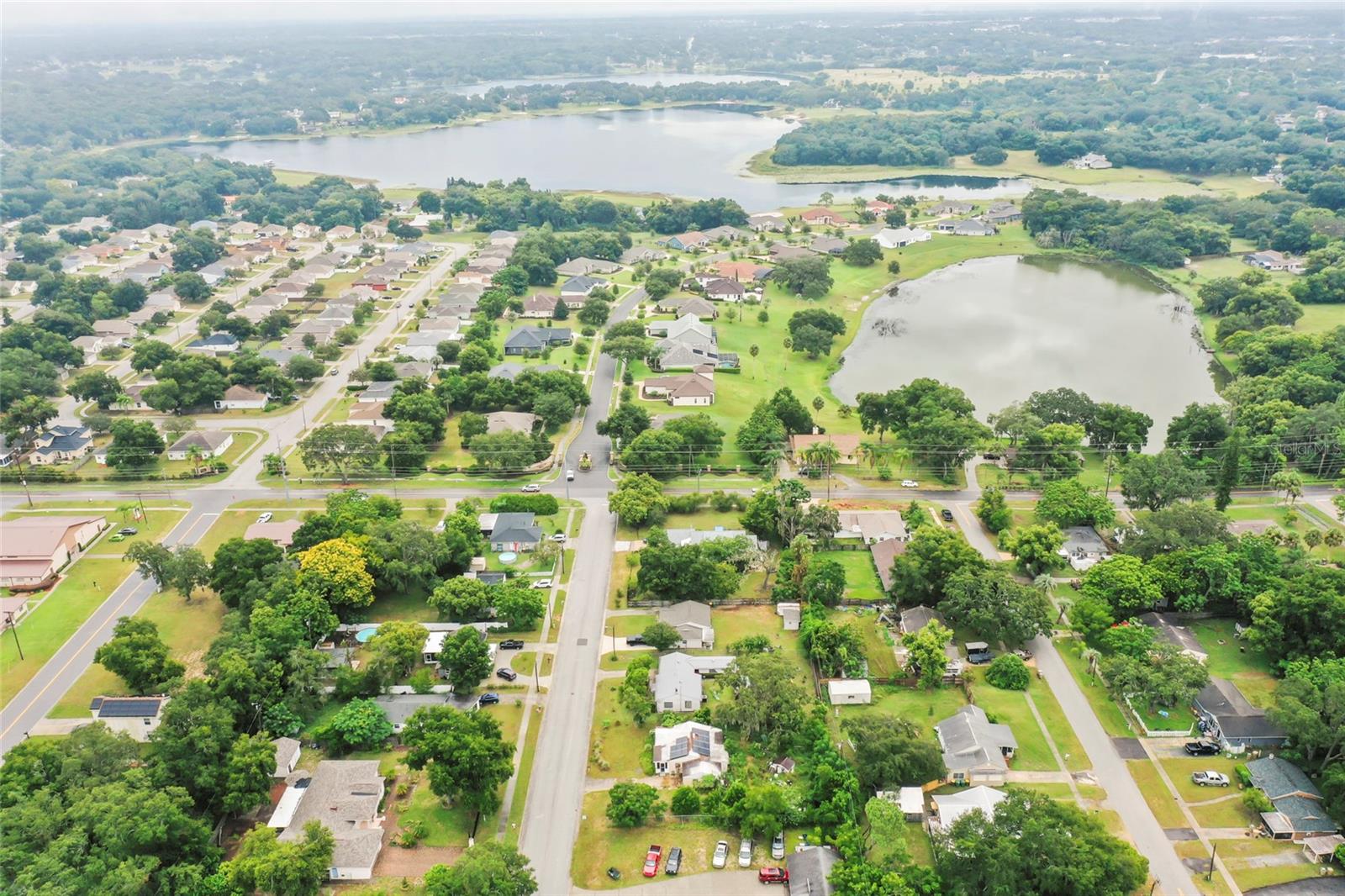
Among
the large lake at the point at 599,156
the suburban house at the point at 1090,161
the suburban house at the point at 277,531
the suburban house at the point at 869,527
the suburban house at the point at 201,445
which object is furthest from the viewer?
the suburban house at the point at 1090,161

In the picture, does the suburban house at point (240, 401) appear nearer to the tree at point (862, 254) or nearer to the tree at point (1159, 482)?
the tree at point (1159, 482)

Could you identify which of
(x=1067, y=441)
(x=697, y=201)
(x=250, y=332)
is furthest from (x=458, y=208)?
(x=1067, y=441)

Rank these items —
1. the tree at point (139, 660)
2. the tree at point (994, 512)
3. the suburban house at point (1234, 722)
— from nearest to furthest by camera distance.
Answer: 1. the suburban house at point (1234, 722)
2. the tree at point (139, 660)
3. the tree at point (994, 512)

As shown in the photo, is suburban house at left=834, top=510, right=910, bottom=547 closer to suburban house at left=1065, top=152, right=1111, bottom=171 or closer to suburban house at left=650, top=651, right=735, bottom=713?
suburban house at left=650, top=651, right=735, bottom=713

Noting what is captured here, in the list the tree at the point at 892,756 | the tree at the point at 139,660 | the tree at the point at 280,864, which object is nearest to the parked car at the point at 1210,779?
the tree at the point at 892,756

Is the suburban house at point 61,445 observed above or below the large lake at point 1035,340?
below

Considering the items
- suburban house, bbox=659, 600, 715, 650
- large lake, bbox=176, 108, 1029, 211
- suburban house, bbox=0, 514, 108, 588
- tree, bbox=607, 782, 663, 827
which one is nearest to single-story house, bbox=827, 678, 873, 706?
suburban house, bbox=659, 600, 715, 650

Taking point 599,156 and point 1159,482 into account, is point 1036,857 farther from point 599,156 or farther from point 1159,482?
point 599,156
